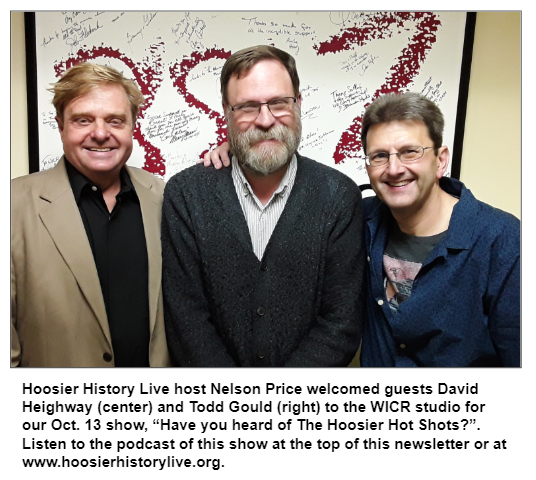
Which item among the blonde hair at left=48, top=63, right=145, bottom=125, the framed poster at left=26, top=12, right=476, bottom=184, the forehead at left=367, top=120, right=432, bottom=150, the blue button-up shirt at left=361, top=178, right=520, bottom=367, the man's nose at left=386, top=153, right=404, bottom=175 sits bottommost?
the blue button-up shirt at left=361, top=178, right=520, bottom=367

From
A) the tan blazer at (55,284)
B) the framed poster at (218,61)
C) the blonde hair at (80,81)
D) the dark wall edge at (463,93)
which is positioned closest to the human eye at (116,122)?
the blonde hair at (80,81)

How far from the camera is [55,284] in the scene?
4.06ft

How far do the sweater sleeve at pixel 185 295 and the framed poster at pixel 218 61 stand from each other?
1.45 ft

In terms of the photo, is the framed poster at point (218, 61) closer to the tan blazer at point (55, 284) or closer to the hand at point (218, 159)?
the hand at point (218, 159)

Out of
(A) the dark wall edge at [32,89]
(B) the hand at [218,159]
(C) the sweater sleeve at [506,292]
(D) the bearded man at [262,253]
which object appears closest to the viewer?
(C) the sweater sleeve at [506,292]

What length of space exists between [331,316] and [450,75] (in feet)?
3.72

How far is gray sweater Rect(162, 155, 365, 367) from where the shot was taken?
1264mm

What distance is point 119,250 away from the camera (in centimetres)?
130

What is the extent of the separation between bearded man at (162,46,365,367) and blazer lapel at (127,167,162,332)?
3 cm

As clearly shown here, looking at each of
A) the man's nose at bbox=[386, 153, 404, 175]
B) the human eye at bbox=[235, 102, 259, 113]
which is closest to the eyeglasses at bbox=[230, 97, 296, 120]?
the human eye at bbox=[235, 102, 259, 113]

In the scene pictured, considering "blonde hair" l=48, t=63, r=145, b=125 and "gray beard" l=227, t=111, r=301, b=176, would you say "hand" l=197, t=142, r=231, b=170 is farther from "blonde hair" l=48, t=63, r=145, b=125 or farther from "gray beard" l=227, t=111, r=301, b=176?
"blonde hair" l=48, t=63, r=145, b=125

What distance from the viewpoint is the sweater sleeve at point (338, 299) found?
1.28 metres

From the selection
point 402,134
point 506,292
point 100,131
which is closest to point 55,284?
point 100,131
